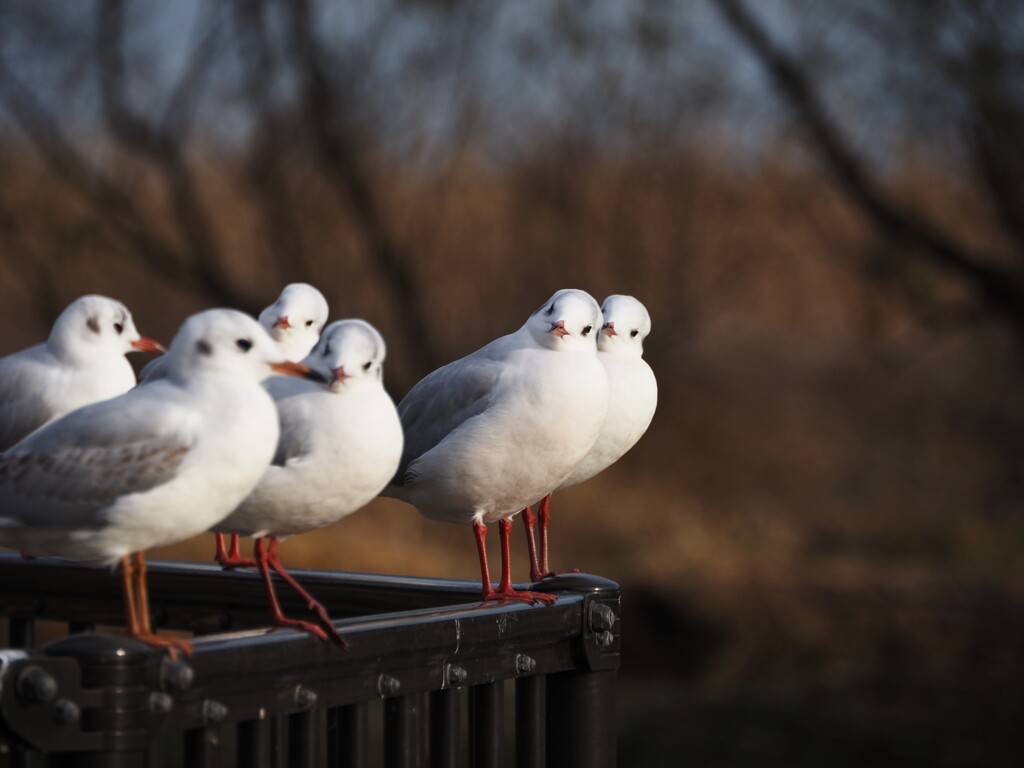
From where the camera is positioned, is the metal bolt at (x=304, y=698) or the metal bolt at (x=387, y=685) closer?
the metal bolt at (x=304, y=698)

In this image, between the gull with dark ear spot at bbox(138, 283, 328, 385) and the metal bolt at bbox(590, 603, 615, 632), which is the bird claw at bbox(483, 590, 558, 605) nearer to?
the metal bolt at bbox(590, 603, 615, 632)

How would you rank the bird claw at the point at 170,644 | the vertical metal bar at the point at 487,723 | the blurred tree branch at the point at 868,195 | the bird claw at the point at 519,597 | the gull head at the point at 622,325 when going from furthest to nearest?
the blurred tree branch at the point at 868,195 → the gull head at the point at 622,325 → the bird claw at the point at 519,597 → the vertical metal bar at the point at 487,723 → the bird claw at the point at 170,644

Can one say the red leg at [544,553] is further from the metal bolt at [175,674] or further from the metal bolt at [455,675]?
the metal bolt at [175,674]

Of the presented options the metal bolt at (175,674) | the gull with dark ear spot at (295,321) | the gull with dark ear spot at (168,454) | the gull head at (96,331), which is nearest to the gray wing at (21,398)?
the gull head at (96,331)

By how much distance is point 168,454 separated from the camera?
158cm

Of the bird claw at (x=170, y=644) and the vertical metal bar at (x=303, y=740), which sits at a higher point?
the bird claw at (x=170, y=644)

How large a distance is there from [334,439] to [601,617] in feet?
2.23

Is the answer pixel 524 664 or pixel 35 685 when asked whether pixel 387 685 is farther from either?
pixel 35 685

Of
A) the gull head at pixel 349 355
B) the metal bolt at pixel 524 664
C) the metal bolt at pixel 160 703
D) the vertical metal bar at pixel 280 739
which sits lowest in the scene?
the vertical metal bar at pixel 280 739

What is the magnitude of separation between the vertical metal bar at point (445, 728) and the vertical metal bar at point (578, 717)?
0.30 metres

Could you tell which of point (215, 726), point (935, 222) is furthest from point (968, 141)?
point (215, 726)

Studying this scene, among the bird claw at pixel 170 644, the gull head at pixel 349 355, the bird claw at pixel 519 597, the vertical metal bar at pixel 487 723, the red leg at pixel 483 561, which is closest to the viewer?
the bird claw at pixel 170 644

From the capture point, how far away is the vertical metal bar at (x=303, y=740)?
5.89 ft

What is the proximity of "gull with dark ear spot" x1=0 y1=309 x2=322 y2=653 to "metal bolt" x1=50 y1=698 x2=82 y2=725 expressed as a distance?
121 mm
